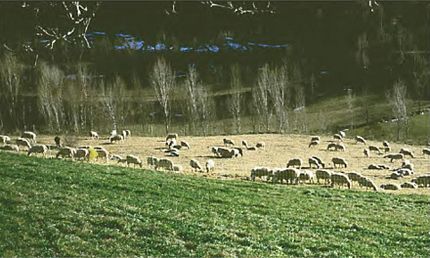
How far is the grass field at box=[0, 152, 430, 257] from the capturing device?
48.0 feet

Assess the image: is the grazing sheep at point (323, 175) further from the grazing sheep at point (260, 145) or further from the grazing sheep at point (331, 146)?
the grazing sheep at point (331, 146)

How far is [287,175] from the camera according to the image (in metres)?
34.6

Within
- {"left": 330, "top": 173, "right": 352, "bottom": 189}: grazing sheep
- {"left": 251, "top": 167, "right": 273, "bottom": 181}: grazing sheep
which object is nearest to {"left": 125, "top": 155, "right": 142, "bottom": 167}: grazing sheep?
{"left": 251, "top": 167, "right": 273, "bottom": 181}: grazing sheep

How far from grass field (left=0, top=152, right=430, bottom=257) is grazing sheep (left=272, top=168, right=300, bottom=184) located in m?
6.33

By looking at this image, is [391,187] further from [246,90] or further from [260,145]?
[246,90]

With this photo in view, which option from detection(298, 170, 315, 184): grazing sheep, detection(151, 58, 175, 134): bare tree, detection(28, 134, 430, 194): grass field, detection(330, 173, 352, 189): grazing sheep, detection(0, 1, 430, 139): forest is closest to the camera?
detection(330, 173, 352, 189): grazing sheep

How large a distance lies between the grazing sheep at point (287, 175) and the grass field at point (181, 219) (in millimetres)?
6331

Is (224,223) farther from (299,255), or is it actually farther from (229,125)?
(229,125)

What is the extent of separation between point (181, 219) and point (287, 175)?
1794cm

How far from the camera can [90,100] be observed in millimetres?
150500

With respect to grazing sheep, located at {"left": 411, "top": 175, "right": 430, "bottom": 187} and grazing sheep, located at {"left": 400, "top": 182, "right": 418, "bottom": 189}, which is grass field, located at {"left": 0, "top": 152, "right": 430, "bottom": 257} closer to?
grazing sheep, located at {"left": 400, "top": 182, "right": 418, "bottom": 189}

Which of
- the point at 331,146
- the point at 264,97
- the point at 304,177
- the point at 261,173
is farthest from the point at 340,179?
the point at 264,97

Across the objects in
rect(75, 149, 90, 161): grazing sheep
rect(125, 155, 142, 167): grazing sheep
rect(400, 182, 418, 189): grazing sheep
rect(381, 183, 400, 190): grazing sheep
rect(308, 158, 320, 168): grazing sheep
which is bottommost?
rect(400, 182, 418, 189): grazing sheep

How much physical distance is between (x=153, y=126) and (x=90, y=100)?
60.4 feet
